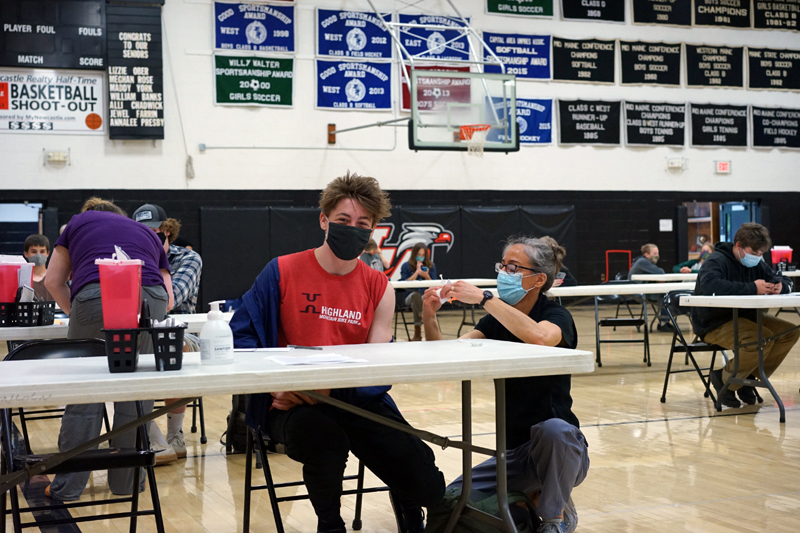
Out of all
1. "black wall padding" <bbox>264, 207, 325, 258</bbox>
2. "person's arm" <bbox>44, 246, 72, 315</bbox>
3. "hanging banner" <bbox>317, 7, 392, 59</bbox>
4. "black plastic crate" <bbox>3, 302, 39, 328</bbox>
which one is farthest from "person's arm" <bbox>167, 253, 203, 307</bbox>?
"hanging banner" <bbox>317, 7, 392, 59</bbox>

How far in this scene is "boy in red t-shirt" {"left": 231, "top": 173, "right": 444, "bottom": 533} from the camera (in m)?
2.26

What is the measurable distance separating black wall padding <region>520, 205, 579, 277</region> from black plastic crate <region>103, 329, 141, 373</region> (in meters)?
11.7

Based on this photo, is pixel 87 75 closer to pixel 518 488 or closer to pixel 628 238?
pixel 628 238

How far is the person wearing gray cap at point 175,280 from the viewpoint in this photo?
3.94 meters

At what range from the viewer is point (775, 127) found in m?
14.6

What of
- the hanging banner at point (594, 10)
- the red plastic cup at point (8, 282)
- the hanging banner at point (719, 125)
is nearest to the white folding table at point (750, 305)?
the red plastic cup at point (8, 282)

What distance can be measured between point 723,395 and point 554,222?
8.47 m

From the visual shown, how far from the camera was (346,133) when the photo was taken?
1245cm

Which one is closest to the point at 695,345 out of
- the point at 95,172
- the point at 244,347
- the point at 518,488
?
the point at 518,488

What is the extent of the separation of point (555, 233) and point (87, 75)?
7.78 metres

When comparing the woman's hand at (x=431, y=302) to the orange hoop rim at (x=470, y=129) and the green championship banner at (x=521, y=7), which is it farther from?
the green championship banner at (x=521, y=7)

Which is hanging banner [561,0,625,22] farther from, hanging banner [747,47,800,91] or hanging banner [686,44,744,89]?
hanging banner [747,47,800,91]

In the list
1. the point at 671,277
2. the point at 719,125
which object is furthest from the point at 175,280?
the point at 719,125

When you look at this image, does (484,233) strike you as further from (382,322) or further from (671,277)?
(382,322)
